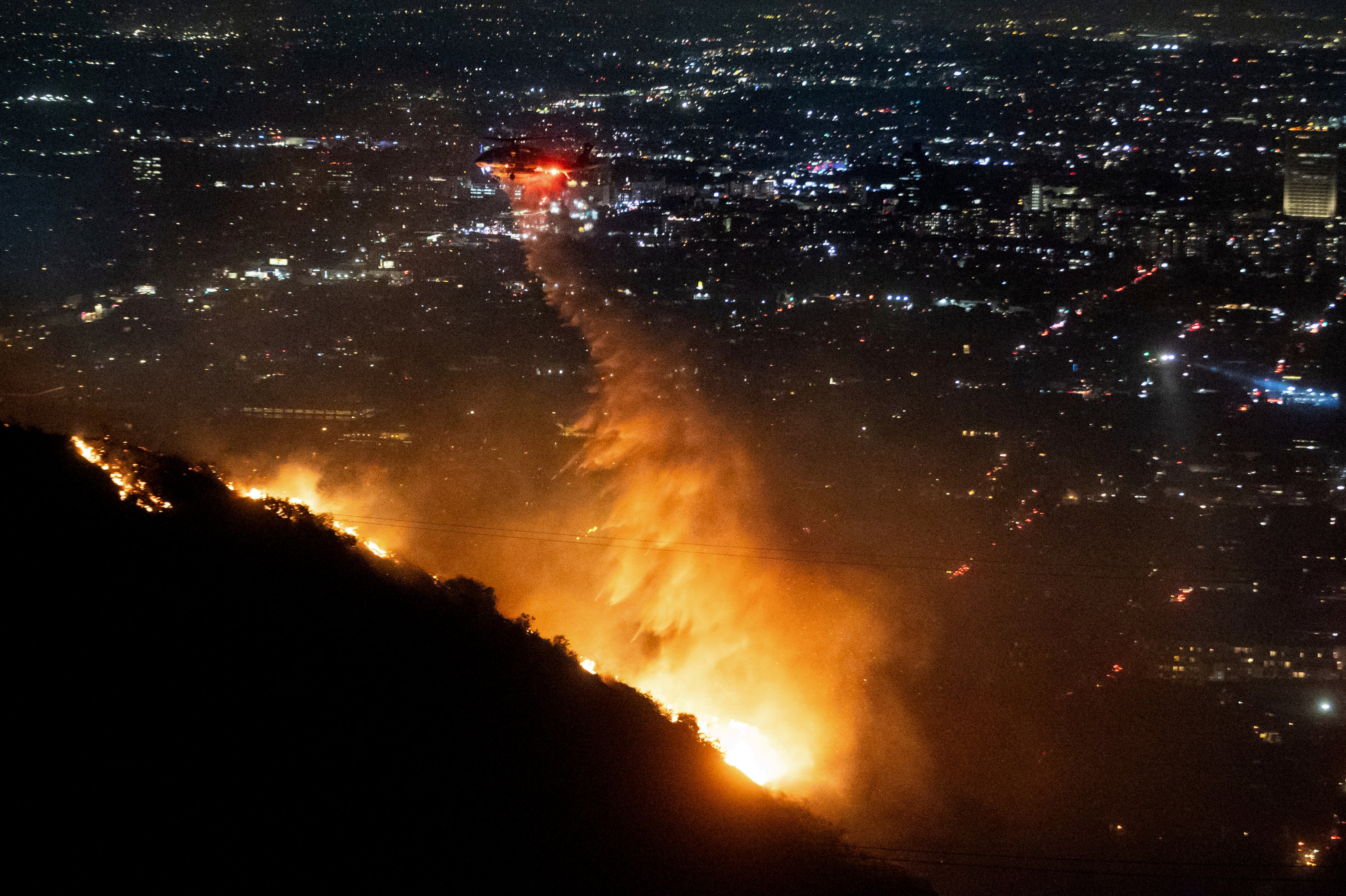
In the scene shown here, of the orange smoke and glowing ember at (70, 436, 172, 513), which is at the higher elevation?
the orange smoke

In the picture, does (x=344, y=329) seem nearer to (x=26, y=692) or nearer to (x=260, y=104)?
(x=260, y=104)

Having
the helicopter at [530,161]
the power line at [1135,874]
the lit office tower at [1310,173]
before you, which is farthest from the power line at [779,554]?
the lit office tower at [1310,173]

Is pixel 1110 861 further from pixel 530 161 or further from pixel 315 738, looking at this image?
pixel 530 161

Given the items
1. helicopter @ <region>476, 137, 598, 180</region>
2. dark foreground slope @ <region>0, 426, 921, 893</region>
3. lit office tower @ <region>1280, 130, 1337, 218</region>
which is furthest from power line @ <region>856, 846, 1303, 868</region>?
helicopter @ <region>476, 137, 598, 180</region>

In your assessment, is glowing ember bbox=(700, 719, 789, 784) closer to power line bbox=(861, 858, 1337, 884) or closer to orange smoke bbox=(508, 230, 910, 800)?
orange smoke bbox=(508, 230, 910, 800)

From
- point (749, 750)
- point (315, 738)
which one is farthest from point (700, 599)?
point (315, 738)

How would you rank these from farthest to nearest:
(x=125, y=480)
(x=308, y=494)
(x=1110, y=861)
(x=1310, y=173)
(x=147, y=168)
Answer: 1. (x=147, y=168)
2. (x=1310, y=173)
3. (x=308, y=494)
4. (x=1110, y=861)
5. (x=125, y=480)

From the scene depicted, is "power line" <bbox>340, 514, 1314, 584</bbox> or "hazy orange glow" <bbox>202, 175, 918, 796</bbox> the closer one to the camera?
"hazy orange glow" <bbox>202, 175, 918, 796</bbox>

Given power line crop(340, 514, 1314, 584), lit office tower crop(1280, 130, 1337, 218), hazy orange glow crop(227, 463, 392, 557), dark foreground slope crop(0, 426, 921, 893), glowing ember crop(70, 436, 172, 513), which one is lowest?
dark foreground slope crop(0, 426, 921, 893)
